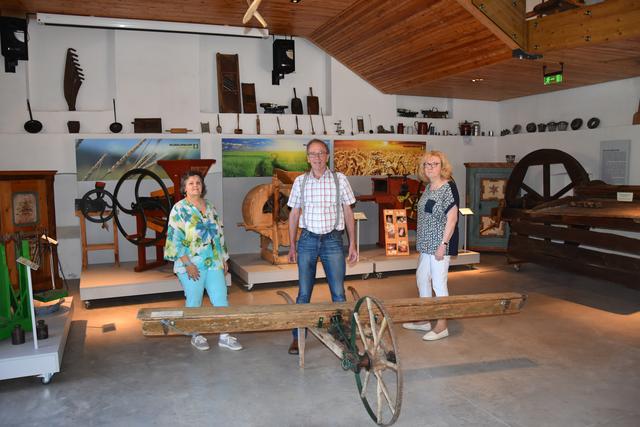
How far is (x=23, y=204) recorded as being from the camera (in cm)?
658

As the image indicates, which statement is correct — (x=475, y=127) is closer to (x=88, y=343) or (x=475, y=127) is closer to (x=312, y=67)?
(x=312, y=67)

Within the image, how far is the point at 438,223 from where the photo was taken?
16.3ft

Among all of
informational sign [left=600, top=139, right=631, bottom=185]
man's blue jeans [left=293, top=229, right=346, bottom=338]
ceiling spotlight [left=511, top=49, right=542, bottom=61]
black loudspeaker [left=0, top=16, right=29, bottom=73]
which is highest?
black loudspeaker [left=0, top=16, right=29, bottom=73]

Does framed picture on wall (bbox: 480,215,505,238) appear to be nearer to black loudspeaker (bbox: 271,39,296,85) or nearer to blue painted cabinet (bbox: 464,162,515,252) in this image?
blue painted cabinet (bbox: 464,162,515,252)

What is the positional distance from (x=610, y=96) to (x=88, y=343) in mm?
8949

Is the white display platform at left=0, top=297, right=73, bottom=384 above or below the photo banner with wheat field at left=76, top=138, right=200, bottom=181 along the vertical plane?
below

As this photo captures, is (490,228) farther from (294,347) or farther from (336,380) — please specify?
(336,380)

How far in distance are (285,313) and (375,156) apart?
23.7ft

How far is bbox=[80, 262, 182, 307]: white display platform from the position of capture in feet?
22.1

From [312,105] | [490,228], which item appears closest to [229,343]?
[312,105]

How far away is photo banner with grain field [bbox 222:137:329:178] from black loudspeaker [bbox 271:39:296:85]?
1.23 m

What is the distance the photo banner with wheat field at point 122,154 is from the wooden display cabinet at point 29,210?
5.70ft

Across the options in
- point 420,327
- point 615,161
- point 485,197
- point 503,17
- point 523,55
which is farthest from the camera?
point 485,197

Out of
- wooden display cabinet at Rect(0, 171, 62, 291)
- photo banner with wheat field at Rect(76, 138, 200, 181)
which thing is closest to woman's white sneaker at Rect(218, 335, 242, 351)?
wooden display cabinet at Rect(0, 171, 62, 291)
